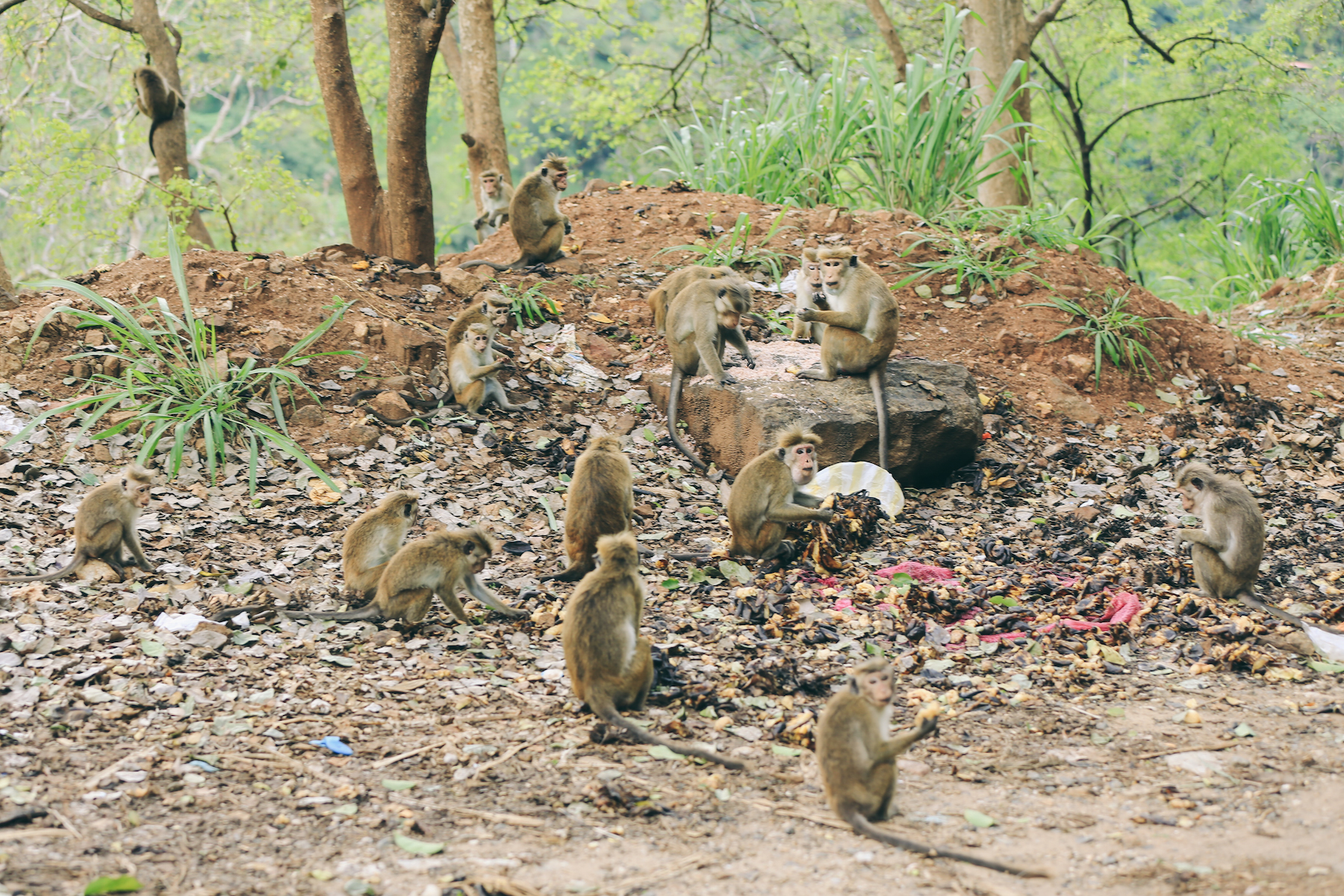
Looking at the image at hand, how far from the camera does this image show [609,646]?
168 inches

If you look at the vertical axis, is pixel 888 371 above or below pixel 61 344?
below

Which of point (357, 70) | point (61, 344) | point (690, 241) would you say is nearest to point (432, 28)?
point (690, 241)

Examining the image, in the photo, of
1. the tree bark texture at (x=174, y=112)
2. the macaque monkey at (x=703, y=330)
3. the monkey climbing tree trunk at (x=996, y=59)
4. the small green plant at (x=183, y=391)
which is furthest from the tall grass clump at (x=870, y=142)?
the tree bark texture at (x=174, y=112)

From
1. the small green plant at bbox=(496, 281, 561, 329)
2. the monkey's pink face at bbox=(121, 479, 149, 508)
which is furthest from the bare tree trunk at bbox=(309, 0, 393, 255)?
the monkey's pink face at bbox=(121, 479, 149, 508)

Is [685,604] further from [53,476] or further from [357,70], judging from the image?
[357,70]

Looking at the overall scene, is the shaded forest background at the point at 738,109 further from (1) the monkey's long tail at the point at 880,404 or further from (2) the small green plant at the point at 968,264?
(1) the monkey's long tail at the point at 880,404

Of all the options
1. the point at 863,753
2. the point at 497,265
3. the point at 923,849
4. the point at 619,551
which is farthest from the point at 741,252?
the point at 923,849

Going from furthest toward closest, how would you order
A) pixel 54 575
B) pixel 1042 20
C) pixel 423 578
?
pixel 1042 20 → pixel 54 575 → pixel 423 578

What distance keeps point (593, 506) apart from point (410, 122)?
16.5 feet

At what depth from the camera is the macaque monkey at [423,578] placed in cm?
510

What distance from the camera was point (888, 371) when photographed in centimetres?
782

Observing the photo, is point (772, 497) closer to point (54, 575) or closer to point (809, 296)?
point (809, 296)

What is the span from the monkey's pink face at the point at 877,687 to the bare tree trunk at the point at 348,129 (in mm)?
7179

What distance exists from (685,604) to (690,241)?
5186 millimetres
